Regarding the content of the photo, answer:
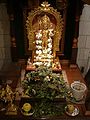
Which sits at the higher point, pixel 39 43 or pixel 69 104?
pixel 39 43

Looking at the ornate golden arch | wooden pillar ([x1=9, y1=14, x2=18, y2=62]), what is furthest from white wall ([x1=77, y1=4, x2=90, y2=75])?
wooden pillar ([x1=9, y1=14, x2=18, y2=62])

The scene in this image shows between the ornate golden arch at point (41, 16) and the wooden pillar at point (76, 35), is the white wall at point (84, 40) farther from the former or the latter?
the ornate golden arch at point (41, 16)

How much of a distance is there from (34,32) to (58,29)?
35 centimetres

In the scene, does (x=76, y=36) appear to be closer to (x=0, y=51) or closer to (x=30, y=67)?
(x=30, y=67)

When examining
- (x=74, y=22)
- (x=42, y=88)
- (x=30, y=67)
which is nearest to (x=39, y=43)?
(x=30, y=67)

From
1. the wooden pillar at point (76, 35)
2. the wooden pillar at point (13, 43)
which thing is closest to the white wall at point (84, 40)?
the wooden pillar at point (76, 35)

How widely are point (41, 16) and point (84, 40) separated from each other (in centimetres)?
85

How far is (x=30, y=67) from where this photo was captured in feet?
9.15

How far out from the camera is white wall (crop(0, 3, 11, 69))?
9.85ft

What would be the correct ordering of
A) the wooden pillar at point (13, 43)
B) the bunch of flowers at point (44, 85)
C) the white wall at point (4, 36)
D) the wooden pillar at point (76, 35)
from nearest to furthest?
the bunch of flowers at point (44, 85) < the wooden pillar at point (76, 35) < the wooden pillar at point (13, 43) < the white wall at point (4, 36)

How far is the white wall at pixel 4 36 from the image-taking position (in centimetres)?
300

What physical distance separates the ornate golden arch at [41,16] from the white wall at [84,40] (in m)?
0.41

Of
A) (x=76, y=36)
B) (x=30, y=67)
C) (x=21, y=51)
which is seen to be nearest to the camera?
(x=30, y=67)

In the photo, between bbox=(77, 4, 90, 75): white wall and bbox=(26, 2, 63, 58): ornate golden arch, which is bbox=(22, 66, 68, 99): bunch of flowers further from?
bbox=(77, 4, 90, 75): white wall
